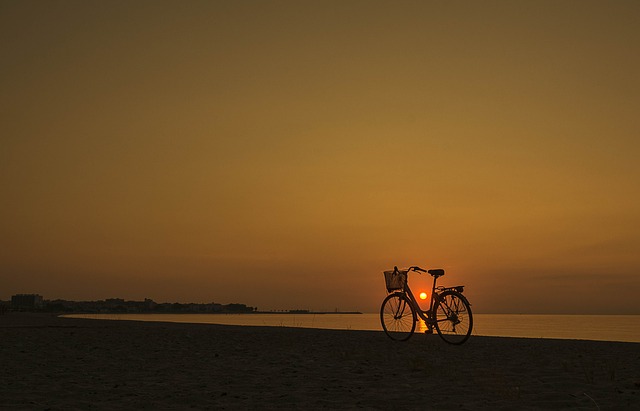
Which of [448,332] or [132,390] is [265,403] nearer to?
[132,390]

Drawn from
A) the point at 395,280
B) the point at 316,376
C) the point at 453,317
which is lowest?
the point at 316,376

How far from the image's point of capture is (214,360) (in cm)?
1193

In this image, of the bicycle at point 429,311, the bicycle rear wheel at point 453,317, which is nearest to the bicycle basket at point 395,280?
the bicycle at point 429,311

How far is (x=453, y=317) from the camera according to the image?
15062 mm

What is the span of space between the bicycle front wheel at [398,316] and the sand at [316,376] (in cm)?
101

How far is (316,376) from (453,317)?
6.29m

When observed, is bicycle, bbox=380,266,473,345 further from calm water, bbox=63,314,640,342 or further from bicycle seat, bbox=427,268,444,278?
calm water, bbox=63,314,640,342

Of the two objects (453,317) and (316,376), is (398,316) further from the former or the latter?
(316,376)

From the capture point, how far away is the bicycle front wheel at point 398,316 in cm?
1622

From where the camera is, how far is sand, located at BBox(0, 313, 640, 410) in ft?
24.6

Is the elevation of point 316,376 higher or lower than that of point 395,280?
lower

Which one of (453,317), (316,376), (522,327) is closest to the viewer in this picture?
(316,376)

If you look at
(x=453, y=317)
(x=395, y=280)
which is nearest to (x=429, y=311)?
(x=453, y=317)

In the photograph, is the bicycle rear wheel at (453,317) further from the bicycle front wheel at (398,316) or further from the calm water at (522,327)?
the calm water at (522,327)
